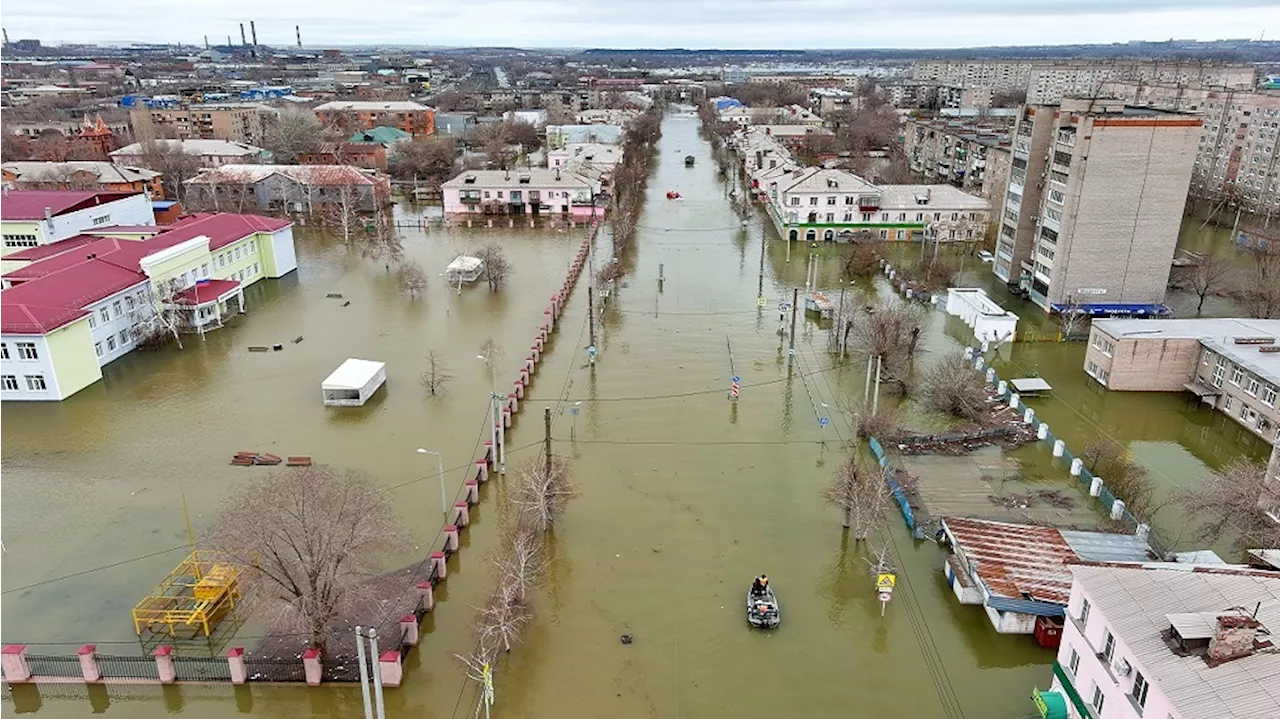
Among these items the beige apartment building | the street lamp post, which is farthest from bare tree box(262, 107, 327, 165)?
the beige apartment building

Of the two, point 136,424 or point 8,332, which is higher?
point 8,332

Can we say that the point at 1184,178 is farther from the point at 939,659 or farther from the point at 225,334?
the point at 225,334

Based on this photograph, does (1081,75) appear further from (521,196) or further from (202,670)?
(202,670)

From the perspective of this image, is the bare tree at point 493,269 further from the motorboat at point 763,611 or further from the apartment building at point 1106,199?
the motorboat at point 763,611

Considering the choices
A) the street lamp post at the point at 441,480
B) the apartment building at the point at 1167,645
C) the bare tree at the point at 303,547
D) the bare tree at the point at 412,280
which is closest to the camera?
the apartment building at the point at 1167,645

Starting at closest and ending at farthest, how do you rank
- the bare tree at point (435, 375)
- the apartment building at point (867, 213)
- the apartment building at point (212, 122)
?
the bare tree at point (435, 375)
the apartment building at point (867, 213)
the apartment building at point (212, 122)

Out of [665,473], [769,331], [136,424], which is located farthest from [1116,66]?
[136,424]

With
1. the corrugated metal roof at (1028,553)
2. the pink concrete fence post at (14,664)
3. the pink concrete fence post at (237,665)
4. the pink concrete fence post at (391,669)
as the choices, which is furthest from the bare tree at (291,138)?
the corrugated metal roof at (1028,553)

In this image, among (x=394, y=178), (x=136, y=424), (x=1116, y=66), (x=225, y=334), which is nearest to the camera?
(x=136, y=424)
